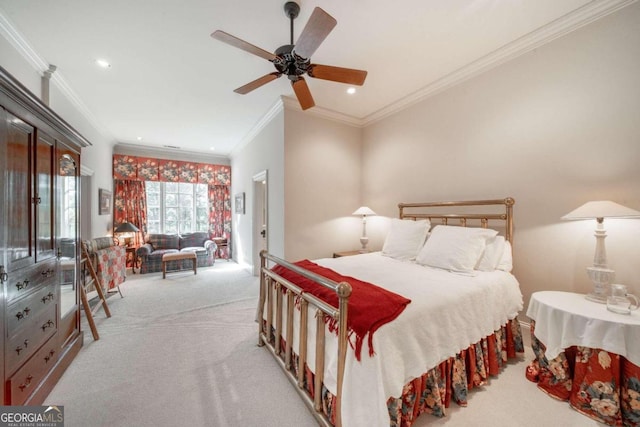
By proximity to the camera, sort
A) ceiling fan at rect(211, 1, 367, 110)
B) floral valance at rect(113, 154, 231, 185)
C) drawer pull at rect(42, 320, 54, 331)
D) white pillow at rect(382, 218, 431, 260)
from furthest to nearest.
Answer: floral valance at rect(113, 154, 231, 185) → white pillow at rect(382, 218, 431, 260) → drawer pull at rect(42, 320, 54, 331) → ceiling fan at rect(211, 1, 367, 110)

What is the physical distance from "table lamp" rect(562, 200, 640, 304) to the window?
289 inches

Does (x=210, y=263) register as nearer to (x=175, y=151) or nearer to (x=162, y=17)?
(x=175, y=151)

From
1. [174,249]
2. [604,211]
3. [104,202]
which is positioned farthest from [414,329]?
[104,202]

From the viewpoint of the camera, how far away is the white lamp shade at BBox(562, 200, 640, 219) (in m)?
1.69

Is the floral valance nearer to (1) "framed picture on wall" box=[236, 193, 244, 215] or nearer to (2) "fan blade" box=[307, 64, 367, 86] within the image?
(1) "framed picture on wall" box=[236, 193, 244, 215]

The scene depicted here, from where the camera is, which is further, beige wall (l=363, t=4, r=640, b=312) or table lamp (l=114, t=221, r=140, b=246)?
table lamp (l=114, t=221, r=140, b=246)

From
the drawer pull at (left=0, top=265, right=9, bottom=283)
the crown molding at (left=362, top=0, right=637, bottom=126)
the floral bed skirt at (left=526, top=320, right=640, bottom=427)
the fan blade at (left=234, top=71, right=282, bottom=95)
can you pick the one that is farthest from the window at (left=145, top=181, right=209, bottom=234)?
the floral bed skirt at (left=526, top=320, right=640, bottom=427)

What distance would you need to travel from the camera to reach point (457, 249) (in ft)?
7.69

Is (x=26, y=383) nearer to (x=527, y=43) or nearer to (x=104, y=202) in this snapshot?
(x=104, y=202)

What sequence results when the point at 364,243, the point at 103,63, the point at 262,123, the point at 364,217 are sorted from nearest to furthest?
the point at 103,63 → the point at 364,243 → the point at 364,217 → the point at 262,123

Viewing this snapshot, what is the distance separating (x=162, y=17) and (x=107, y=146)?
4553 millimetres

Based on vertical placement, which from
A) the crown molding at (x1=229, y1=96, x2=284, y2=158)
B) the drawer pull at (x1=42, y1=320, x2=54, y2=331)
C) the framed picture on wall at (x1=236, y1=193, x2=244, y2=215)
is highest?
the crown molding at (x1=229, y1=96, x2=284, y2=158)

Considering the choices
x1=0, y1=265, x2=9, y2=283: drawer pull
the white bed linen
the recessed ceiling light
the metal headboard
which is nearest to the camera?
the white bed linen

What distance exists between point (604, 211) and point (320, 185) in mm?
3075
